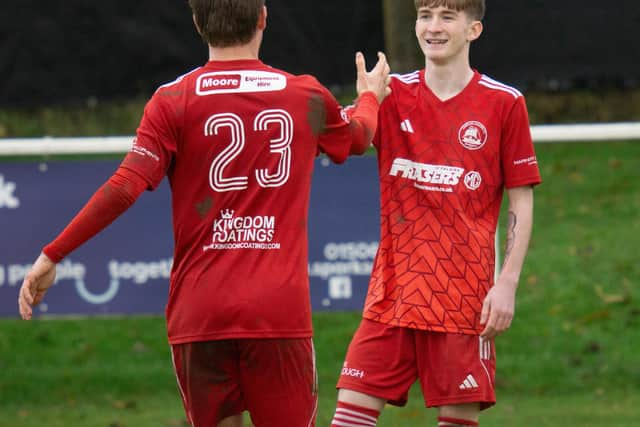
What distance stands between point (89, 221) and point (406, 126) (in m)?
1.49

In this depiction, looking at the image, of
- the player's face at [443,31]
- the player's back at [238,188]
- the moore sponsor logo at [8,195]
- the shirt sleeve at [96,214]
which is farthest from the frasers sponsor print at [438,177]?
the moore sponsor logo at [8,195]

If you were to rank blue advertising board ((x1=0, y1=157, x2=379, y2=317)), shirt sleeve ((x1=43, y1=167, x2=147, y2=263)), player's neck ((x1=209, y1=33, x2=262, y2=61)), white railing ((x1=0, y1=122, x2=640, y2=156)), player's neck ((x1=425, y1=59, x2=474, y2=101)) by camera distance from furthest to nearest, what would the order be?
blue advertising board ((x1=0, y1=157, x2=379, y2=317)), white railing ((x1=0, y1=122, x2=640, y2=156)), player's neck ((x1=425, y1=59, x2=474, y2=101)), player's neck ((x1=209, y1=33, x2=262, y2=61)), shirt sleeve ((x1=43, y1=167, x2=147, y2=263))

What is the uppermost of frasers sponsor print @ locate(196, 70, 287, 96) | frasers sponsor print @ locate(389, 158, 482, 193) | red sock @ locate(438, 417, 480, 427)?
frasers sponsor print @ locate(196, 70, 287, 96)

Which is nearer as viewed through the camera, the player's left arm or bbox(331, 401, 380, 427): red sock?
the player's left arm

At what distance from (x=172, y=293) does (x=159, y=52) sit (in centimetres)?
463

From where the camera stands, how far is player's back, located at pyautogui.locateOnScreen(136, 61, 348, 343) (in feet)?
13.3

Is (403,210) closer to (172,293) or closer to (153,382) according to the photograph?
(172,293)

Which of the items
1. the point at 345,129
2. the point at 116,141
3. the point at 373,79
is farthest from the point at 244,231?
the point at 116,141

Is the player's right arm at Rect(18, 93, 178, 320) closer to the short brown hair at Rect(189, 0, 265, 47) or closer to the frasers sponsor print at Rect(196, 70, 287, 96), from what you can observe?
the frasers sponsor print at Rect(196, 70, 287, 96)

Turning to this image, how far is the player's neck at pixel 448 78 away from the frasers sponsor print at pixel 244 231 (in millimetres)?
1198

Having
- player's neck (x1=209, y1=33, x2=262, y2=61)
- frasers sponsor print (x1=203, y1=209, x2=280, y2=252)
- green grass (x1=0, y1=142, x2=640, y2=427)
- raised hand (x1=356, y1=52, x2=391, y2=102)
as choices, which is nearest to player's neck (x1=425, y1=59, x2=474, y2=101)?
raised hand (x1=356, y1=52, x2=391, y2=102)

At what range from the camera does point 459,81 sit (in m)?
4.95

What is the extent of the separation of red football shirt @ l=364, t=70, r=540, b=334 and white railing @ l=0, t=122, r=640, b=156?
201cm

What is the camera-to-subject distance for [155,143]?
4062 millimetres
